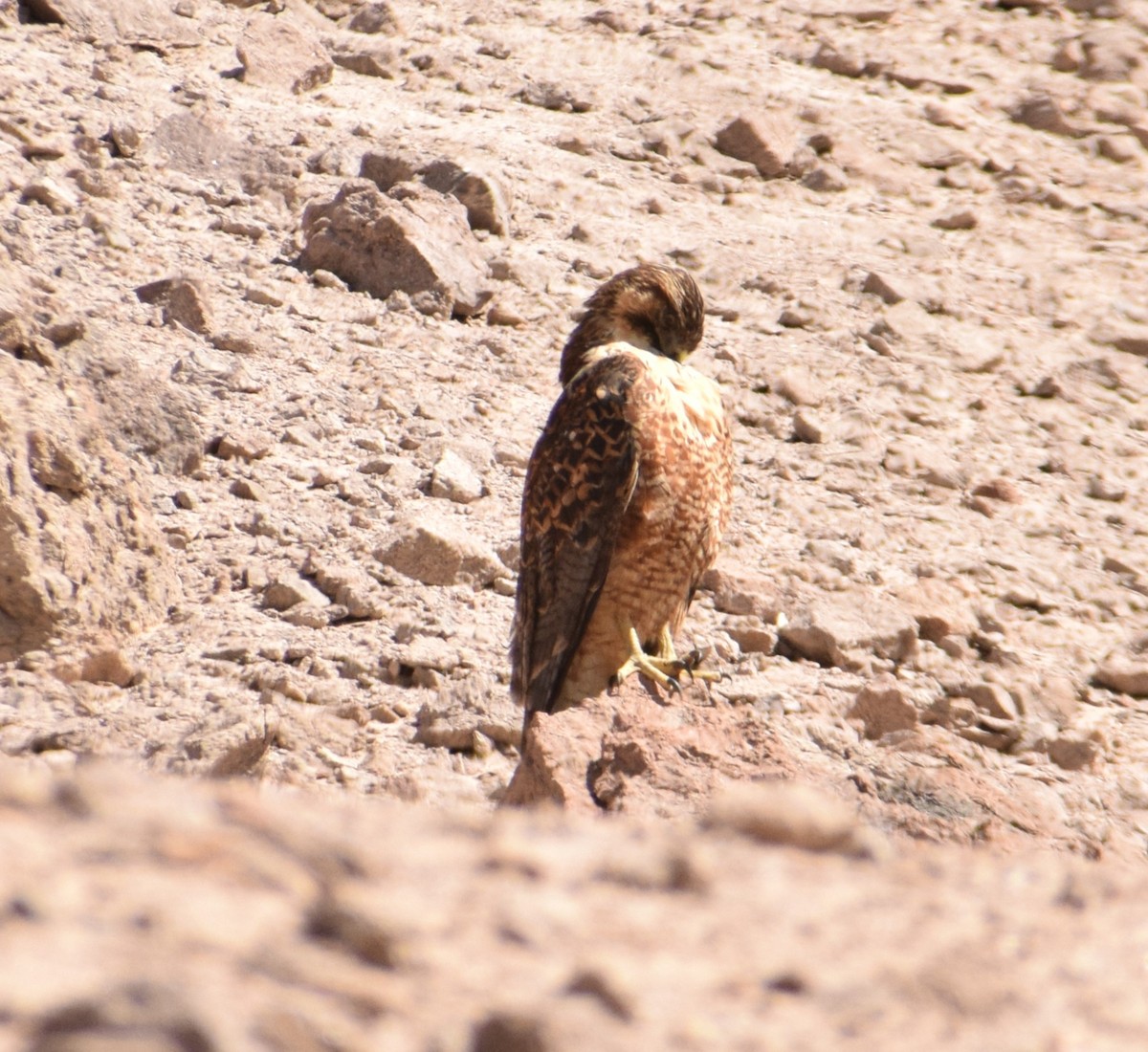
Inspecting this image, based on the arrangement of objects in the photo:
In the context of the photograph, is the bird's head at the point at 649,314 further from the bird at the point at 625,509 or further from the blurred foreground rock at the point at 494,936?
the blurred foreground rock at the point at 494,936

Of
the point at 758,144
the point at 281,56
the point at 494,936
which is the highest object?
the point at 494,936

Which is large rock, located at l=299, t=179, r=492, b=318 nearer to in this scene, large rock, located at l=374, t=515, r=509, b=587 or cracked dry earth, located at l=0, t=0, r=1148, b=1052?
cracked dry earth, located at l=0, t=0, r=1148, b=1052

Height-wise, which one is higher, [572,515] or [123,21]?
[123,21]

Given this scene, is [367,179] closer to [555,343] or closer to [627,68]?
[555,343]

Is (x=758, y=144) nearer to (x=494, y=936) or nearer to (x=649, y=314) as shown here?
(x=649, y=314)

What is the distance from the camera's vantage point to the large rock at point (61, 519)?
5730 millimetres

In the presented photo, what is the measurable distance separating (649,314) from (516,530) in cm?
200

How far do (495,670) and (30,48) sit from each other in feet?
20.6

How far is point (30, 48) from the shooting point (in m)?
9.89

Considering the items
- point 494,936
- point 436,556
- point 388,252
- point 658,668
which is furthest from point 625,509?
point 388,252

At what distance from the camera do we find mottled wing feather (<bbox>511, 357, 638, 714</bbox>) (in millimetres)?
5367

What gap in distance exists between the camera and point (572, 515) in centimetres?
546

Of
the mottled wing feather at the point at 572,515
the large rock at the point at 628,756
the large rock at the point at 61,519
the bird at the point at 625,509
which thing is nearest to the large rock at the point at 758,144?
the bird at the point at 625,509

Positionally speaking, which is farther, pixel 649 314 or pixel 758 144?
pixel 758 144
